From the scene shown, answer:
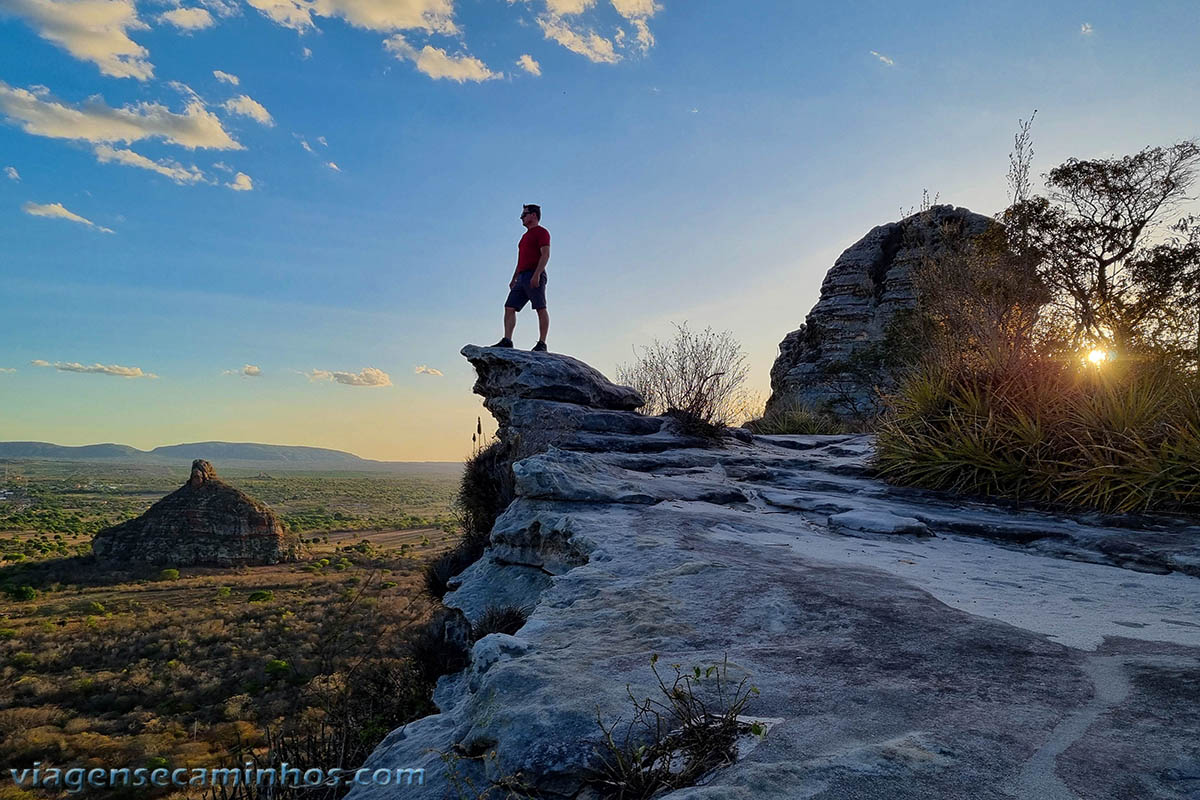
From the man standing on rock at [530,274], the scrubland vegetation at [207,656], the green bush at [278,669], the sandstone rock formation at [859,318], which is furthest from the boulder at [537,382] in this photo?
the green bush at [278,669]

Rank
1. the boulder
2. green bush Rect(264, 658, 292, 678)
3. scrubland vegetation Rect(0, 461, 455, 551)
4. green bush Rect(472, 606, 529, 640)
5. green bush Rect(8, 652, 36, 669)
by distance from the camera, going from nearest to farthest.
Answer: green bush Rect(472, 606, 529, 640)
the boulder
green bush Rect(264, 658, 292, 678)
green bush Rect(8, 652, 36, 669)
scrubland vegetation Rect(0, 461, 455, 551)

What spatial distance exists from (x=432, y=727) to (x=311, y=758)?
942mm

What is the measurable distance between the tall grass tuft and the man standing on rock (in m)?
4.74

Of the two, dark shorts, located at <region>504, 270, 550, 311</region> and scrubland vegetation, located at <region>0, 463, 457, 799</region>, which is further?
dark shorts, located at <region>504, 270, 550, 311</region>

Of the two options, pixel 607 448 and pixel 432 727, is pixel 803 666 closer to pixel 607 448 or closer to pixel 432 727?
pixel 432 727

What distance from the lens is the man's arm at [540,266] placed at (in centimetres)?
775

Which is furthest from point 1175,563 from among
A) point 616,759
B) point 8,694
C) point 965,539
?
point 8,694

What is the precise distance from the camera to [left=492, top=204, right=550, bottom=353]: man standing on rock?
309 inches

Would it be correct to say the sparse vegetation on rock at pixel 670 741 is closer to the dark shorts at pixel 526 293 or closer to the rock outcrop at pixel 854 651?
the rock outcrop at pixel 854 651

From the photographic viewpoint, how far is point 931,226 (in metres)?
17.0

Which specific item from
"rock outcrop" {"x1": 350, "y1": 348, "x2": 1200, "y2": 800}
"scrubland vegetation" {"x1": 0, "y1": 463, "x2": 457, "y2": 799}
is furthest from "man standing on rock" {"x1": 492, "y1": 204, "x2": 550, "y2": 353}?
"rock outcrop" {"x1": 350, "y1": 348, "x2": 1200, "y2": 800}

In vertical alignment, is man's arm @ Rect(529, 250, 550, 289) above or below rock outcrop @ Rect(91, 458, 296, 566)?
above

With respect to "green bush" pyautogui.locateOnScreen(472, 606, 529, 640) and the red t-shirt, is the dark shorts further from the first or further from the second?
"green bush" pyautogui.locateOnScreen(472, 606, 529, 640)

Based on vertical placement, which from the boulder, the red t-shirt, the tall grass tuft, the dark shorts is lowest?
the tall grass tuft
